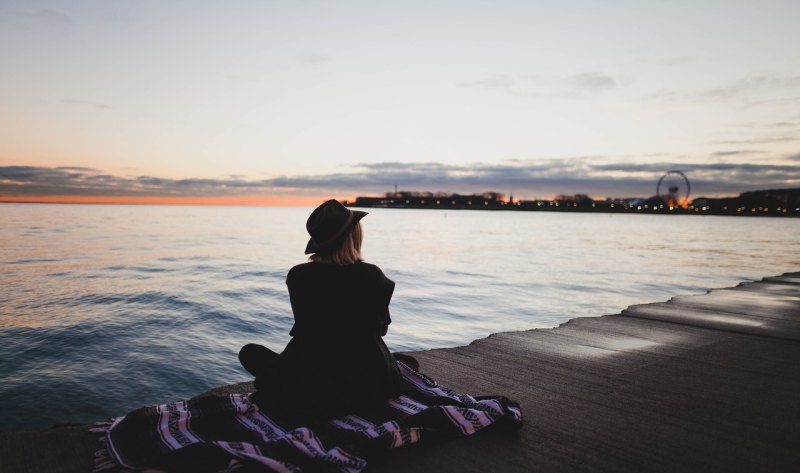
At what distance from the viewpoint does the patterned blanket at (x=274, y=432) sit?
312 cm

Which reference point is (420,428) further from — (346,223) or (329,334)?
(346,223)

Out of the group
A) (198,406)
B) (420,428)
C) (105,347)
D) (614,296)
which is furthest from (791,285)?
(105,347)

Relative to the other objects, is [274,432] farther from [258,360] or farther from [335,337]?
[335,337]

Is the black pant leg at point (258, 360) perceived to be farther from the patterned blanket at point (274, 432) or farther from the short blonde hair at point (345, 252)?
the short blonde hair at point (345, 252)

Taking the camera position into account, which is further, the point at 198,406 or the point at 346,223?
the point at 198,406

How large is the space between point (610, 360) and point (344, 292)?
4.14 metres

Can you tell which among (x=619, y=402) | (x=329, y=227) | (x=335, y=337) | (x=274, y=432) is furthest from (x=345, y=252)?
(x=619, y=402)

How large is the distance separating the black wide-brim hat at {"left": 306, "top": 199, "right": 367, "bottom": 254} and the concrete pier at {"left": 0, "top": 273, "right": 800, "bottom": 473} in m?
1.60

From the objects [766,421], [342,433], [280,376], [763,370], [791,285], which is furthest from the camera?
[791,285]

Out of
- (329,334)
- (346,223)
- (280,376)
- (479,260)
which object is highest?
(346,223)

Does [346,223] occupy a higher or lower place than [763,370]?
higher

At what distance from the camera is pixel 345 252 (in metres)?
3.68

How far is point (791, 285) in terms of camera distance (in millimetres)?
14977

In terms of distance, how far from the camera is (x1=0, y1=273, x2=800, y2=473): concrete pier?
344 cm
